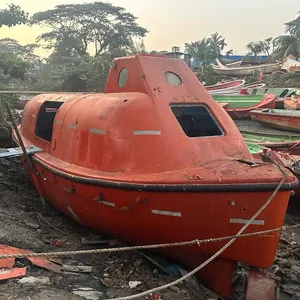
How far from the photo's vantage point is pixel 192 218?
4.00m

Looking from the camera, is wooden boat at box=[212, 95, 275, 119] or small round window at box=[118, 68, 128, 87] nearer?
small round window at box=[118, 68, 128, 87]

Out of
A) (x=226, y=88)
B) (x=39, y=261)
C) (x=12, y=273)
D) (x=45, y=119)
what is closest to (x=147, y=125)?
(x=39, y=261)

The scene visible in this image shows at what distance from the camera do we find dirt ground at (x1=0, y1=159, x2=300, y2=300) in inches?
141

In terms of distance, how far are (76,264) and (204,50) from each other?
44853 mm

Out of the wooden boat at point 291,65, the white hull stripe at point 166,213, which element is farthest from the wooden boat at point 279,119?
the wooden boat at point 291,65

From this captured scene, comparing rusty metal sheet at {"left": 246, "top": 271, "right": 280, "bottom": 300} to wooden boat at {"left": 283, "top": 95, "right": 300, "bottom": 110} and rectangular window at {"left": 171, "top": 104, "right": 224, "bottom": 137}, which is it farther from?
wooden boat at {"left": 283, "top": 95, "right": 300, "bottom": 110}

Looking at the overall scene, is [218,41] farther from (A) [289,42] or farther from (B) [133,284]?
(B) [133,284]

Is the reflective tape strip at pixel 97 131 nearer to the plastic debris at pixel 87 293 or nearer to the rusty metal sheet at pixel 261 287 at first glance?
the plastic debris at pixel 87 293

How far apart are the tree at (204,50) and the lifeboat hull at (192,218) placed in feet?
139

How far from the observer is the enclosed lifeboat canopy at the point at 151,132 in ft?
14.2

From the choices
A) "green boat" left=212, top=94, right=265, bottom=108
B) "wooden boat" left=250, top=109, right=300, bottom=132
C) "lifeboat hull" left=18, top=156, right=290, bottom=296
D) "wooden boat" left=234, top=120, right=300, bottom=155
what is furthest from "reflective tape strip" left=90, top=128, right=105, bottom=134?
"green boat" left=212, top=94, right=265, bottom=108

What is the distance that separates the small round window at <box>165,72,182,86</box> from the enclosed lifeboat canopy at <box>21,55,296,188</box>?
0.01m

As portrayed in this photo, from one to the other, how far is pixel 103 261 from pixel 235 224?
1722mm

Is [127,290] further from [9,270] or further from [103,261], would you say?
[9,270]
